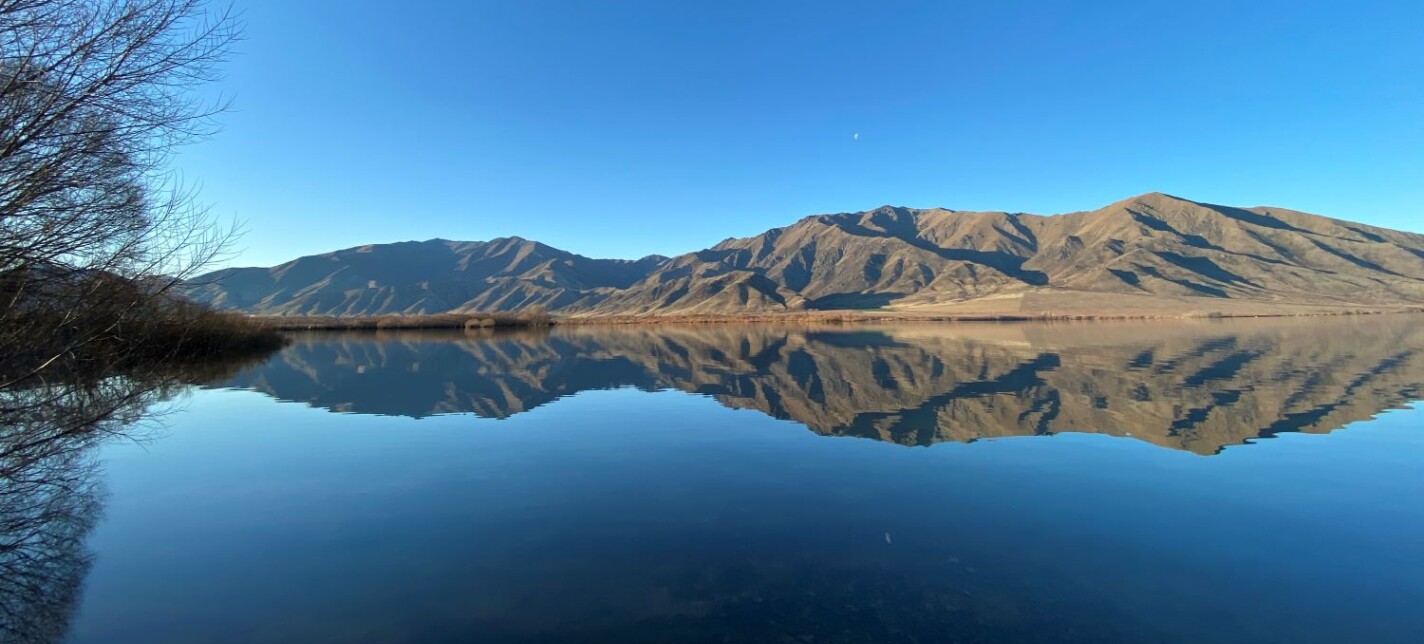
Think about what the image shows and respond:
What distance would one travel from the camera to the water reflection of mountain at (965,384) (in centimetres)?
2350

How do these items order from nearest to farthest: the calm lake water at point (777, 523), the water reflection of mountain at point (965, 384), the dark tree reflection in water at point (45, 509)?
the dark tree reflection in water at point (45, 509) → the calm lake water at point (777, 523) → the water reflection of mountain at point (965, 384)

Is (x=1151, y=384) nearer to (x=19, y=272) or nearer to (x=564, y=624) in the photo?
(x=564, y=624)

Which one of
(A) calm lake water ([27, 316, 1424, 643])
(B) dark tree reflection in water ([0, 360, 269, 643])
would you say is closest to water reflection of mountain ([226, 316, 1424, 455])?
(A) calm lake water ([27, 316, 1424, 643])

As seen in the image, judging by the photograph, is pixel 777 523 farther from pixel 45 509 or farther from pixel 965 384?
pixel 965 384

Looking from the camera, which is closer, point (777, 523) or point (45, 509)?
point (777, 523)

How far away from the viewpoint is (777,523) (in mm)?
12516

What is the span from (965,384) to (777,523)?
25.7 m

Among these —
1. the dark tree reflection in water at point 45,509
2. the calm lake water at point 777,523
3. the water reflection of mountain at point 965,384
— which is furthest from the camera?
the water reflection of mountain at point 965,384

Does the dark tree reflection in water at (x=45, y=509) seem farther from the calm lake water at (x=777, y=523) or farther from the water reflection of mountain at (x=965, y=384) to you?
the water reflection of mountain at (x=965, y=384)

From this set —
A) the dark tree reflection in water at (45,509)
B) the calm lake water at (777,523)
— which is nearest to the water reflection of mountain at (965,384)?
the calm lake water at (777,523)

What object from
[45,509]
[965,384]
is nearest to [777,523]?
[45,509]

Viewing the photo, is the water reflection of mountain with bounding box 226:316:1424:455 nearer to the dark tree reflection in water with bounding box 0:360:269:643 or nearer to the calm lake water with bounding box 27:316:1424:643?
the calm lake water with bounding box 27:316:1424:643

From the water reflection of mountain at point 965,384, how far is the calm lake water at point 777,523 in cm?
38

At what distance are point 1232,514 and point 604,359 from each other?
51.5 metres
